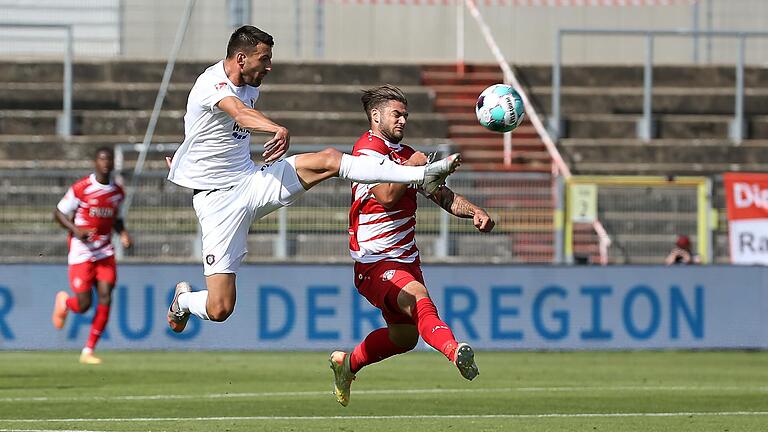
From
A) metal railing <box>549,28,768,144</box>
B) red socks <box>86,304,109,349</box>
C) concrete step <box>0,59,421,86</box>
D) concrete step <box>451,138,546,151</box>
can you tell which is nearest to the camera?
red socks <box>86,304,109,349</box>

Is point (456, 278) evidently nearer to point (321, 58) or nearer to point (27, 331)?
point (27, 331)

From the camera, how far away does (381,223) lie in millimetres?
10188

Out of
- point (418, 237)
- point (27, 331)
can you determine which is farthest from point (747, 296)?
point (27, 331)

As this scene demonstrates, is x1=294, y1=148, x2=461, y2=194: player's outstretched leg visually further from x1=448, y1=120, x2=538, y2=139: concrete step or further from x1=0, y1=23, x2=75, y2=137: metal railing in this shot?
x1=448, y1=120, x2=538, y2=139: concrete step

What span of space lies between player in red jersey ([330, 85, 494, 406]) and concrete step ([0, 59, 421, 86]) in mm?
16386

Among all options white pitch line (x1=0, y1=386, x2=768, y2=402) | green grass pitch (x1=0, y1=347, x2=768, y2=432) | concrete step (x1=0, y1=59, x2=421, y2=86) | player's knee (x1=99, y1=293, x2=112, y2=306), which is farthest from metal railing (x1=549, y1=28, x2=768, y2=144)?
white pitch line (x1=0, y1=386, x2=768, y2=402)

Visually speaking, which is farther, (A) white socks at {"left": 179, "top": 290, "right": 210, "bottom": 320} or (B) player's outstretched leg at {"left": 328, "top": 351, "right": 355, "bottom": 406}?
(B) player's outstretched leg at {"left": 328, "top": 351, "right": 355, "bottom": 406}

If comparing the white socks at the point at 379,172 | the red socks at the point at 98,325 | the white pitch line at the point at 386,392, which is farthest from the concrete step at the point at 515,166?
the white socks at the point at 379,172

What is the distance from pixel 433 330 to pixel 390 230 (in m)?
0.90

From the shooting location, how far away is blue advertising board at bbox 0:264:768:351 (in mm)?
19281

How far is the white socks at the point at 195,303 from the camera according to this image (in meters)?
10.5

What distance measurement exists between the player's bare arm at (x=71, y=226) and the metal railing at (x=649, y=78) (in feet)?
32.2

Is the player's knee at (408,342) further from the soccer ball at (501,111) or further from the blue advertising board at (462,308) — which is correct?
the blue advertising board at (462,308)

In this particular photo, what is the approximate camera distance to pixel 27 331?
19.2m
